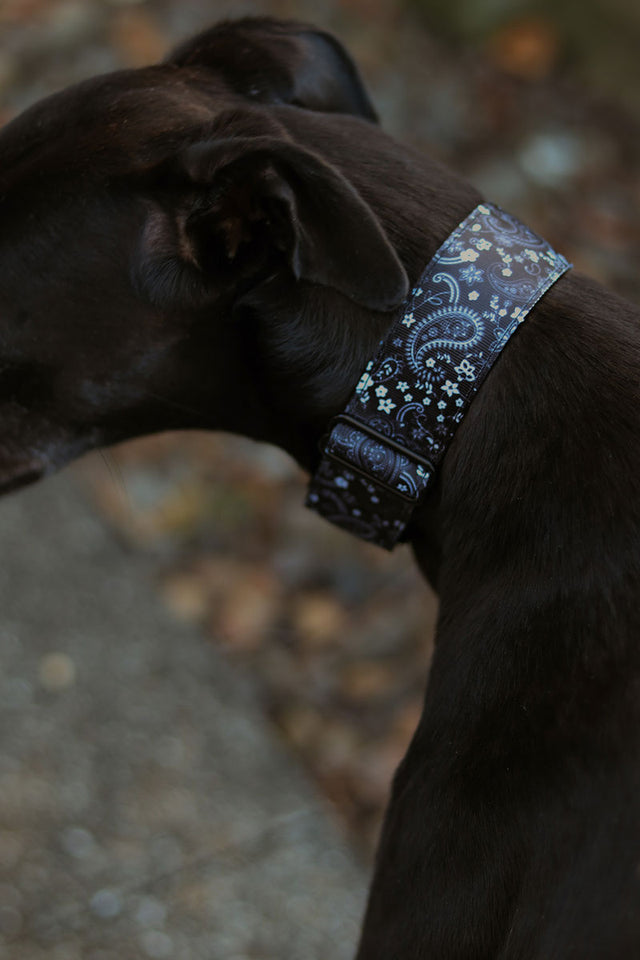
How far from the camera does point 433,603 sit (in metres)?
3.95

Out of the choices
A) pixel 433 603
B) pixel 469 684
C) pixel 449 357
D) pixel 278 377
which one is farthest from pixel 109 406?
pixel 433 603

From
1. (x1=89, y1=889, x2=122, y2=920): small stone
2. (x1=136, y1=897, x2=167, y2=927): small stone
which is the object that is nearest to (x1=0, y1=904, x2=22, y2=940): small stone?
(x1=89, y1=889, x2=122, y2=920): small stone

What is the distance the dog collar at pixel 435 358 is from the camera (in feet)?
6.50

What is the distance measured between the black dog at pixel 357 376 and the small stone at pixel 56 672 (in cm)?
125

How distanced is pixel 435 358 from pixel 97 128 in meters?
0.74

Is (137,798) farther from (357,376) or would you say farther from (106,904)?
(357,376)

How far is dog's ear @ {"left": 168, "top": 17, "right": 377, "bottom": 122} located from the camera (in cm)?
242

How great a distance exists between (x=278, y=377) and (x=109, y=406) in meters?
0.35

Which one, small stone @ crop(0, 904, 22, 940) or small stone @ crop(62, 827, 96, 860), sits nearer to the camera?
small stone @ crop(0, 904, 22, 940)

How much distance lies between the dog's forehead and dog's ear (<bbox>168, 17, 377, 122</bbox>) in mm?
197

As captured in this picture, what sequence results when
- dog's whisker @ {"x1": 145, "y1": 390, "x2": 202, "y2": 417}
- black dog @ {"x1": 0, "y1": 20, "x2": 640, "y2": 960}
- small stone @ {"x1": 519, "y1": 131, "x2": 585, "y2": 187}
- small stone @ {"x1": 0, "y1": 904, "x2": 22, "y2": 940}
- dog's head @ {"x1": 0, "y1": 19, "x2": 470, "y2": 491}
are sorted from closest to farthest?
black dog @ {"x1": 0, "y1": 20, "x2": 640, "y2": 960}, dog's head @ {"x1": 0, "y1": 19, "x2": 470, "y2": 491}, dog's whisker @ {"x1": 145, "y1": 390, "x2": 202, "y2": 417}, small stone @ {"x1": 0, "y1": 904, "x2": 22, "y2": 940}, small stone @ {"x1": 519, "y1": 131, "x2": 585, "y2": 187}

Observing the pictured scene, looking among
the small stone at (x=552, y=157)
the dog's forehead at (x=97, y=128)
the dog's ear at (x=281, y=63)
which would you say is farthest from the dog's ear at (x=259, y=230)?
the small stone at (x=552, y=157)

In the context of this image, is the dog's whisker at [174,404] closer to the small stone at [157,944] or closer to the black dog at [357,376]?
the black dog at [357,376]

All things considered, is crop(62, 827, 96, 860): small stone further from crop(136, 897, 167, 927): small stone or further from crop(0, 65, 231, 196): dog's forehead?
crop(0, 65, 231, 196): dog's forehead
